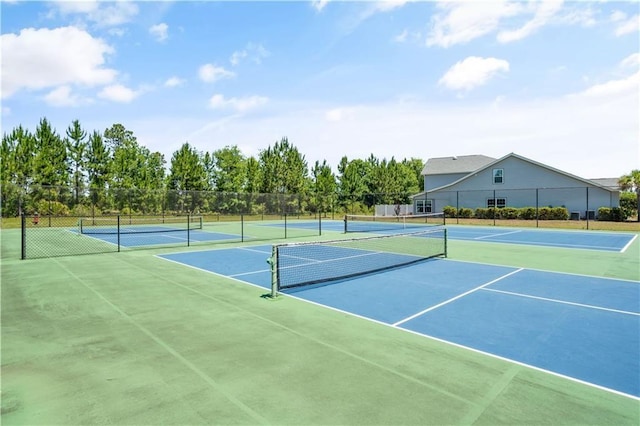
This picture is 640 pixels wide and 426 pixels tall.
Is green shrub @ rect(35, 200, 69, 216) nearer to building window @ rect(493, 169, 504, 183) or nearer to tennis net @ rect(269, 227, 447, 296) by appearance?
tennis net @ rect(269, 227, 447, 296)

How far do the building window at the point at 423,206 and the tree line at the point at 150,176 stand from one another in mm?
4275

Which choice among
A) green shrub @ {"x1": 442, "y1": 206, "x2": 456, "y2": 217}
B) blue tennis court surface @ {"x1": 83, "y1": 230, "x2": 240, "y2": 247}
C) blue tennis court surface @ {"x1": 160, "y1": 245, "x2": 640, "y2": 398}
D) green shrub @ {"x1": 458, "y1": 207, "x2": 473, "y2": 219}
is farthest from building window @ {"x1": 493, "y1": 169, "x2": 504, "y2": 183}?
blue tennis court surface @ {"x1": 160, "y1": 245, "x2": 640, "y2": 398}

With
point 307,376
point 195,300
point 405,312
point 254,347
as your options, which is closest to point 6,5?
point 195,300

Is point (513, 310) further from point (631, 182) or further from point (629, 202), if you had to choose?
point (631, 182)

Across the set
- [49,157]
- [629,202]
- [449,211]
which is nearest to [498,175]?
[449,211]

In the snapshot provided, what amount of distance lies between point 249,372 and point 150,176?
4590 cm

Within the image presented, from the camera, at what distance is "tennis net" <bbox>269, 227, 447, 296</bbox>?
9102mm

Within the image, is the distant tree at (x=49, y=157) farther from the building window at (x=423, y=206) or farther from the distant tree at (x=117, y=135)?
the building window at (x=423, y=206)

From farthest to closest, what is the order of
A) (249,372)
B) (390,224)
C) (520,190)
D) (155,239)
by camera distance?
(520,190), (390,224), (155,239), (249,372)

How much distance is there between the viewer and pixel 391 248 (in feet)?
50.9

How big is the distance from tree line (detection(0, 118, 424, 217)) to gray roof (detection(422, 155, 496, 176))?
6328 mm

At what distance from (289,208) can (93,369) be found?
130 ft

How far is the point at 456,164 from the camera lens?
4722 cm

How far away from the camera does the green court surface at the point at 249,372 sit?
135 inches
